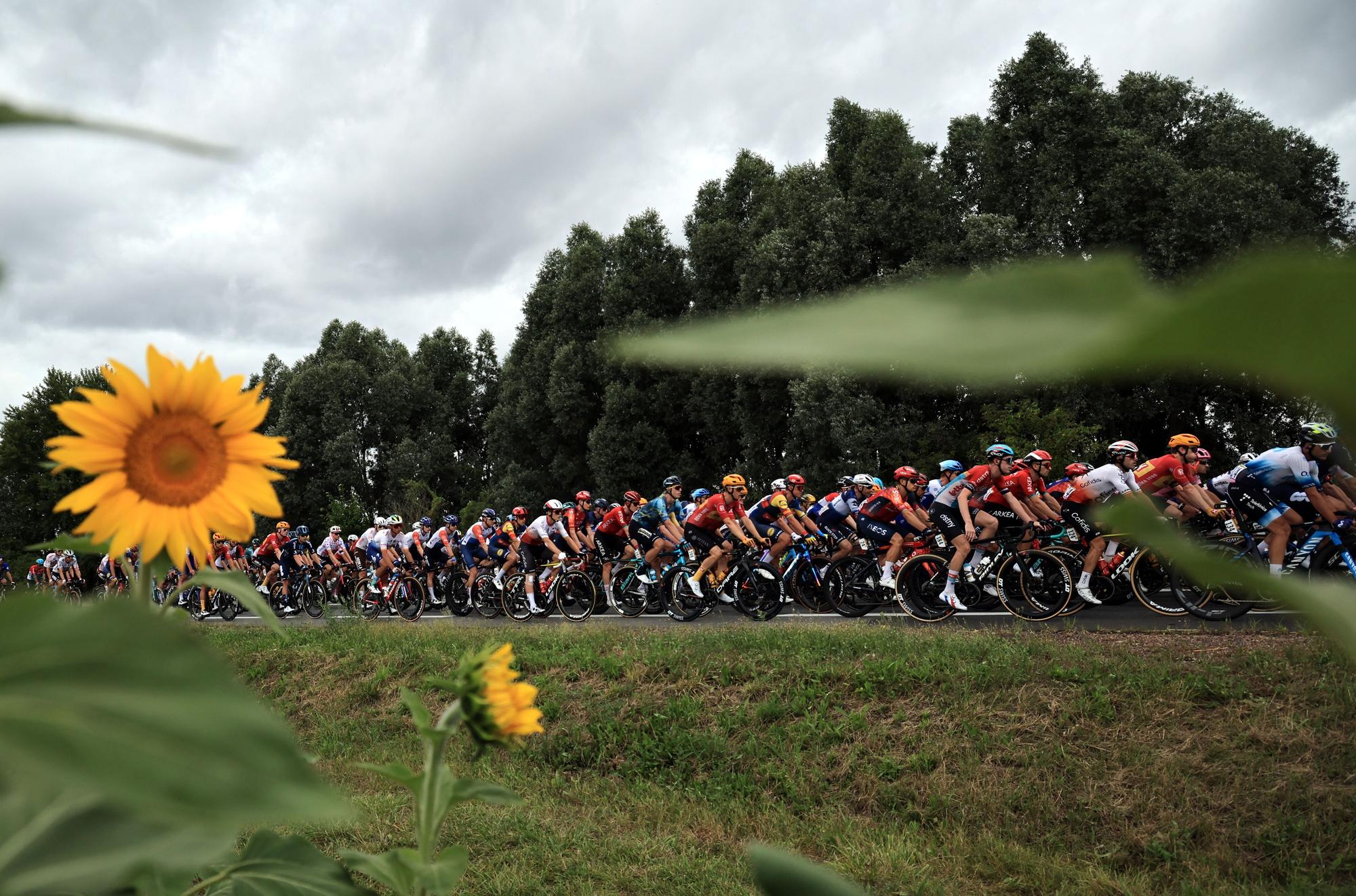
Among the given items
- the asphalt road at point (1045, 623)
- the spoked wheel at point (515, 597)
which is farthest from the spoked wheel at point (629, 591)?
the spoked wheel at point (515, 597)

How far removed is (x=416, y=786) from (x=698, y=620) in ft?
34.7

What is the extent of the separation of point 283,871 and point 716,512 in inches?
437

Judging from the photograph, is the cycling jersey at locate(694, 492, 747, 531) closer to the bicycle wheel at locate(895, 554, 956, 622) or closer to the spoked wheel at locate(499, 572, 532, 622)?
the bicycle wheel at locate(895, 554, 956, 622)

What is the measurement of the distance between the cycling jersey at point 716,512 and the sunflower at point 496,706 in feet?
35.2

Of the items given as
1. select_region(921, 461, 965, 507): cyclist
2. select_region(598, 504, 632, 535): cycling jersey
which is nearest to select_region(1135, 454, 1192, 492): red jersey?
select_region(921, 461, 965, 507): cyclist

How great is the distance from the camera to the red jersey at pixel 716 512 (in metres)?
11.4

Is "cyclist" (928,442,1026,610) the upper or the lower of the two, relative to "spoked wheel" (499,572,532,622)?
upper

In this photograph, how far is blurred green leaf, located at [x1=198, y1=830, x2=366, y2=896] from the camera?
20.4 inches

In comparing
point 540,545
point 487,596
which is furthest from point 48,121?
point 487,596

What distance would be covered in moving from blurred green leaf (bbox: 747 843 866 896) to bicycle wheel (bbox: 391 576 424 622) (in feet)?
53.4

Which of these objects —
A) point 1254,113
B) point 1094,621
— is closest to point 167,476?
point 1094,621

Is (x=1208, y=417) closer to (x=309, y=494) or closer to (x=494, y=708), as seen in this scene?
(x=494, y=708)

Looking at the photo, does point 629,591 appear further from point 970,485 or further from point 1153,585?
point 1153,585

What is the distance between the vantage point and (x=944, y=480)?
34.3 feet
